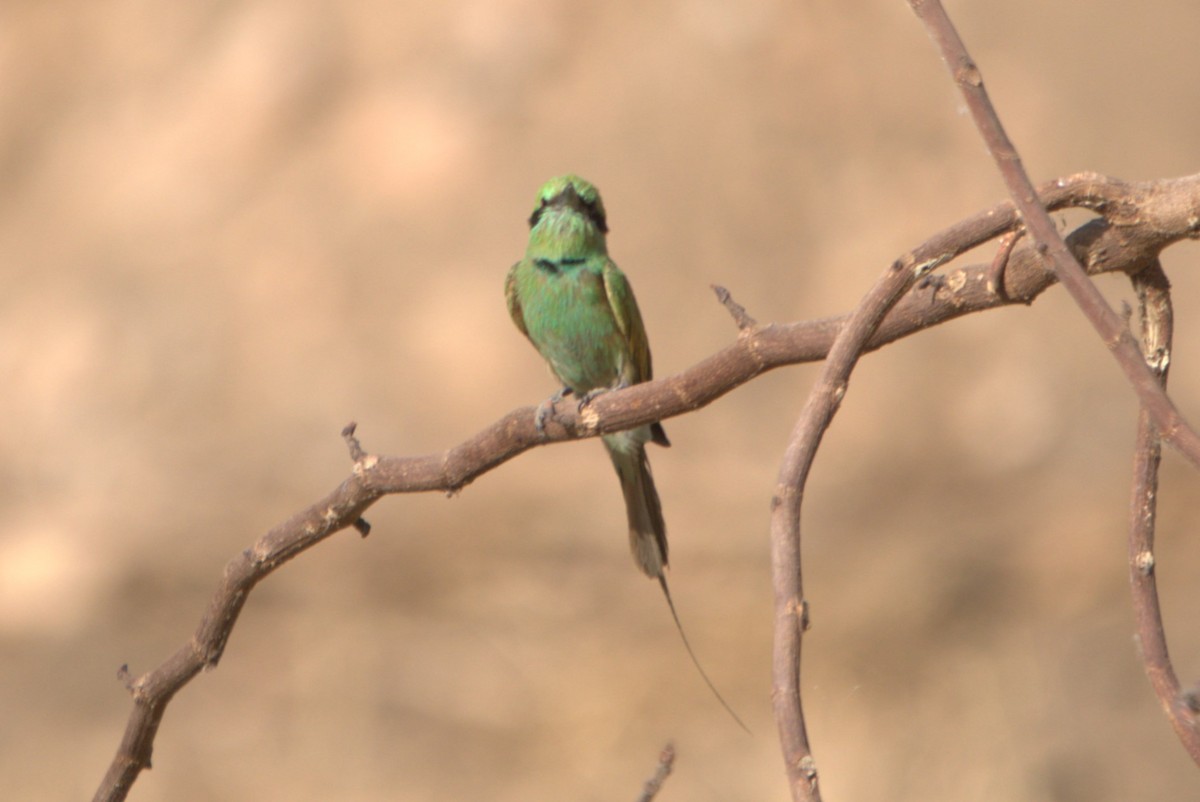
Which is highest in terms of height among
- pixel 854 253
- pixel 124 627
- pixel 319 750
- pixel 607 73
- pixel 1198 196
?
pixel 607 73

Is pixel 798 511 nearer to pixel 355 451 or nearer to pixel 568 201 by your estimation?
pixel 355 451

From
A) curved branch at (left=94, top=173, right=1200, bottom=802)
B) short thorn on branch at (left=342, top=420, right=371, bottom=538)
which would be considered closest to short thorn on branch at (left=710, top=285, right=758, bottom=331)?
curved branch at (left=94, top=173, right=1200, bottom=802)

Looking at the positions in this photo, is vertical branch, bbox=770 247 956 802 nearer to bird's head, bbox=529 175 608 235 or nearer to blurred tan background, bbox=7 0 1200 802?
bird's head, bbox=529 175 608 235

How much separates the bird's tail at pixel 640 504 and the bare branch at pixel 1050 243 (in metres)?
1.57

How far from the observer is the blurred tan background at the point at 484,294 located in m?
3.79

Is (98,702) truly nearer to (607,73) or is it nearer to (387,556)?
(387,556)

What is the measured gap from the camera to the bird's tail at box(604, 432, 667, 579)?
2600 mm

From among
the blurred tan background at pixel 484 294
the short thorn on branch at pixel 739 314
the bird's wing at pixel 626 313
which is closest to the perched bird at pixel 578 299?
the bird's wing at pixel 626 313

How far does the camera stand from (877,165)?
3783 millimetres

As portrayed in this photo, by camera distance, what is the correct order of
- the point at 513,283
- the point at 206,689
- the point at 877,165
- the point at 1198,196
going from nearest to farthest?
the point at 1198,196 < the point at 513,283 < the point at 877,165 < the point at 206,689

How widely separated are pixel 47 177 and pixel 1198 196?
3320 millimetres

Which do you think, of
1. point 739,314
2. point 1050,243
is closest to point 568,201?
point 739,314

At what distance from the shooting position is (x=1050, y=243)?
1023mm

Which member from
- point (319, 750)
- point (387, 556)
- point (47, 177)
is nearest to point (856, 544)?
point (387, 556)
